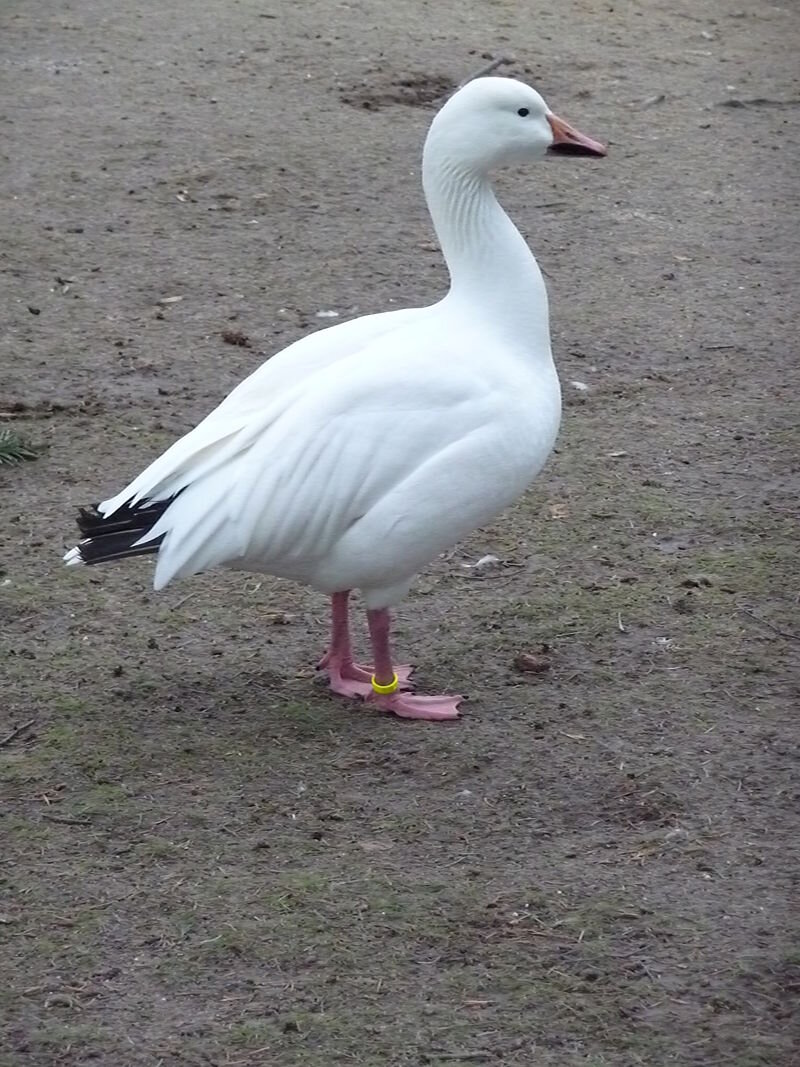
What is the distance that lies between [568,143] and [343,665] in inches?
58.9

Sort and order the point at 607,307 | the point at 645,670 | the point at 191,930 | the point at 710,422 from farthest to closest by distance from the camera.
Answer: the point at 607,307 < the point at 710,422 < the point at 645,670 < the point at 191,930

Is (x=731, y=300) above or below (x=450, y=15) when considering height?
below

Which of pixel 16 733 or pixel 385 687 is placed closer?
pixel 16 733

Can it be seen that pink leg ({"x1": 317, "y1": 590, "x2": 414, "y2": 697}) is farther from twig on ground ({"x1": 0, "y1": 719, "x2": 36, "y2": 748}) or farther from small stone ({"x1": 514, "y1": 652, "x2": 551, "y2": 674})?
twig on ground ({"x1": 0, "y1": 719, "x2": 36, "y2": 748})

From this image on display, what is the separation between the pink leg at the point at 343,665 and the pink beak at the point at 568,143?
4.24 feet

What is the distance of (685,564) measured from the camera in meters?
4.56

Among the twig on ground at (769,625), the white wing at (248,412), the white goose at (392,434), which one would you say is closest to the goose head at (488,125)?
the white goose at (392,434)

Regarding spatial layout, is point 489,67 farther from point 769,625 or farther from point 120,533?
point 120,533

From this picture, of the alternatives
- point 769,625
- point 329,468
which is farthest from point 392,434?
point 769,625

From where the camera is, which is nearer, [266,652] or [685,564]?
[266,652]

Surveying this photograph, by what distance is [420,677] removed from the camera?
4094 mm

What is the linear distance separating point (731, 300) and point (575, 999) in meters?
4.14

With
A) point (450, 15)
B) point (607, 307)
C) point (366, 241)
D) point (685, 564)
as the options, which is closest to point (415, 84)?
point (450, 15)

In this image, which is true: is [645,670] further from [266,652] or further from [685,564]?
[266,652]
